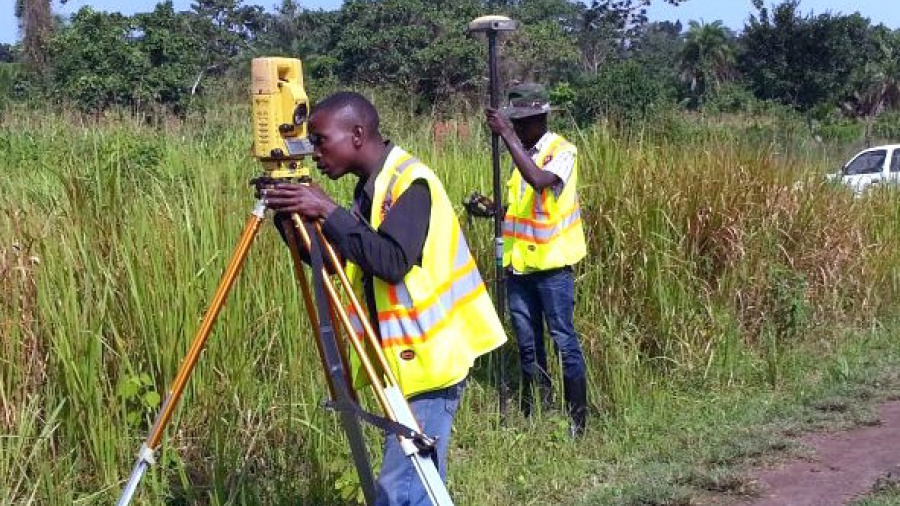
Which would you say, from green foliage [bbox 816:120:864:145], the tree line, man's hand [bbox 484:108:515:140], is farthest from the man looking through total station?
green foliage [bbox 816:120:864:145]

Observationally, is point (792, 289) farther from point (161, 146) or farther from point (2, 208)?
point (2, 208)

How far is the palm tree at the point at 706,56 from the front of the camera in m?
52.4

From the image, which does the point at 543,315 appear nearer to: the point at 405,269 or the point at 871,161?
the point at 405,269

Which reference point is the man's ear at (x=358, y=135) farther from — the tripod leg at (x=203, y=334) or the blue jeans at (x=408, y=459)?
the blue jeans at (x=408, y=459)

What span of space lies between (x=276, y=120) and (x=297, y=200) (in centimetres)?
24

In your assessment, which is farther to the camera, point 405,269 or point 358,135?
point 358,135

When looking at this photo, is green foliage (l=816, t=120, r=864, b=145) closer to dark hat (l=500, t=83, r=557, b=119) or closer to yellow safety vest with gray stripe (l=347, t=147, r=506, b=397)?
dark hat (l=500, t=83, r=557, b=119)

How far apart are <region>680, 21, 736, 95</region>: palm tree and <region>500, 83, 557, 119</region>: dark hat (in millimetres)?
46356

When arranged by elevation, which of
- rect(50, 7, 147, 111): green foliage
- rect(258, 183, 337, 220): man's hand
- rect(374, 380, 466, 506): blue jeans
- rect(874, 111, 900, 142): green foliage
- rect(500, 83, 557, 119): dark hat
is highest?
rect(50, 7, 147, 111): green foliage

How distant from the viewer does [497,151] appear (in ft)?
20.3

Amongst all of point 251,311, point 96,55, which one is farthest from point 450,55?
point 251,311

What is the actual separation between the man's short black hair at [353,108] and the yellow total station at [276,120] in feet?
0.61

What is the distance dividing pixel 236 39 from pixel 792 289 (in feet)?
116

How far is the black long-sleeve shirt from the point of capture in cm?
322
